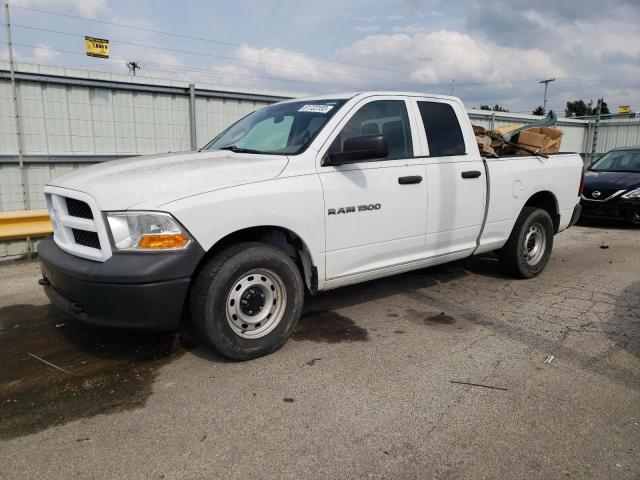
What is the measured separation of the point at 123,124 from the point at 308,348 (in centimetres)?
668

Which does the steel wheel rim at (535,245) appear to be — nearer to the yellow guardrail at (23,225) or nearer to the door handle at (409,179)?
the door handle at (409,179)

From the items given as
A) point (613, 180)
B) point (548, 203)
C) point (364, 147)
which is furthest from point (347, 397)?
point (613, 180)

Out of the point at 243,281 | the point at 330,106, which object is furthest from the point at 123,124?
the point at 243,281

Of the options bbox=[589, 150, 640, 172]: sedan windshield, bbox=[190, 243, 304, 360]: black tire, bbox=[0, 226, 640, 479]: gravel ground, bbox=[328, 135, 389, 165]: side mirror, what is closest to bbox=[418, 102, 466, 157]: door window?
bbox=[328, 135, 389, 165]: side mirror

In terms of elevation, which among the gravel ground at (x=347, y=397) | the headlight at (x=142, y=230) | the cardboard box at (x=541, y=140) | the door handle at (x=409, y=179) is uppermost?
the cardboard box at (x=541, y=140)

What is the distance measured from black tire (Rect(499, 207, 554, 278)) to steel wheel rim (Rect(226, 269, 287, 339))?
3.18 m

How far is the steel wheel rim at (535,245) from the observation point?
19.5 ft

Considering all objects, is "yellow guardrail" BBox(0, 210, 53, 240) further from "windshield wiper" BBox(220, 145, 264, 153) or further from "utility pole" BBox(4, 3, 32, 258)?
"windshield wiper" BBox(220, 145, 264, 153)

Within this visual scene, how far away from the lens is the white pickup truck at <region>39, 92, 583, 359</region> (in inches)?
126

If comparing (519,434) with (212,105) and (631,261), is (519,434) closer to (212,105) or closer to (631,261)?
(631,261)

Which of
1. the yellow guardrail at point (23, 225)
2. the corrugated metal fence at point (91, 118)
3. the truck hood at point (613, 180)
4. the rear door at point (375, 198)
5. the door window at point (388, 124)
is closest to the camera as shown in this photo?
the rear door at point (375, 198)

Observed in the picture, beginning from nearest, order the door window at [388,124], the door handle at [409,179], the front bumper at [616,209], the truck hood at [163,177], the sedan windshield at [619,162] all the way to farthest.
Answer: the truck hood at [163,177] → the door window at [388,124] → the door handle at [409,179] → the front bumper at [616,209] → the sedan windshield at [619,162]

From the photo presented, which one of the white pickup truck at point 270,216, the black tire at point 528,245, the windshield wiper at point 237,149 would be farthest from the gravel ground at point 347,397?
the windshield wiper at point 237,149

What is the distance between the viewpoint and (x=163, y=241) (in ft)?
10.5
